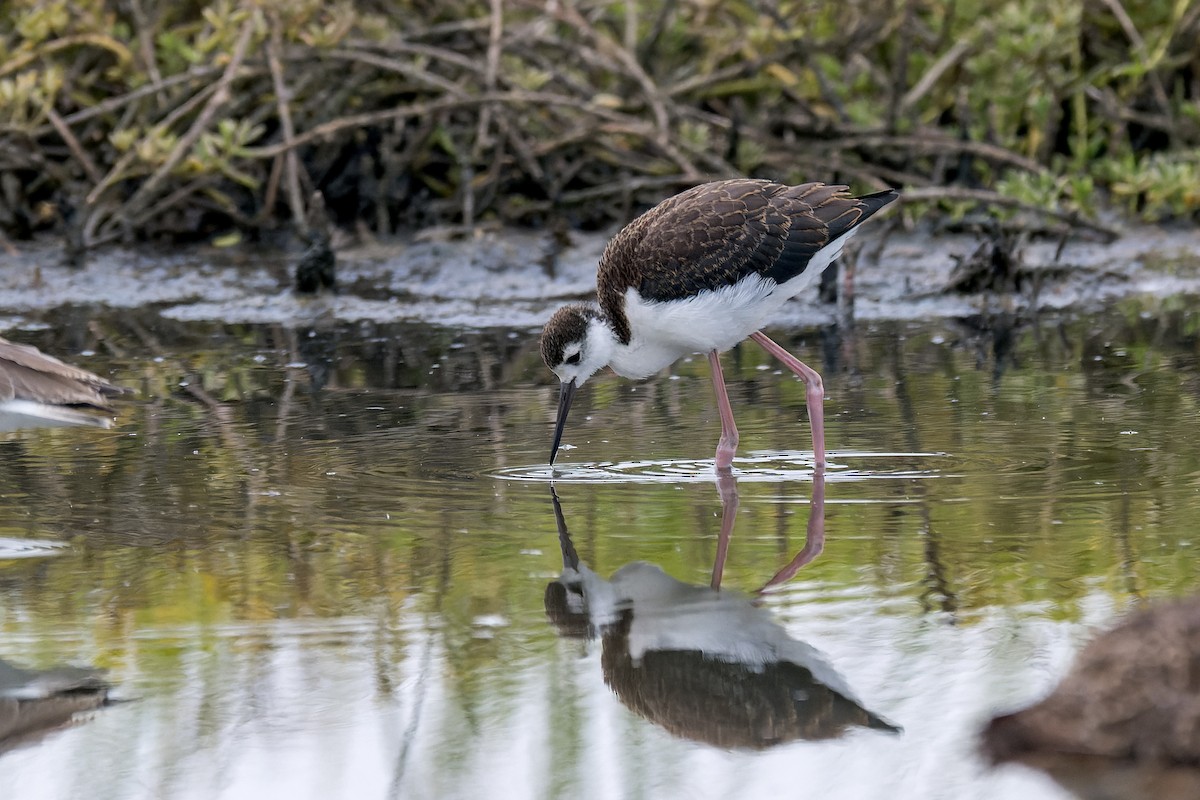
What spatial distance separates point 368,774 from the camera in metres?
3.86

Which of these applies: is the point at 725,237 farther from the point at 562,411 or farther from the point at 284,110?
the point at 284,110

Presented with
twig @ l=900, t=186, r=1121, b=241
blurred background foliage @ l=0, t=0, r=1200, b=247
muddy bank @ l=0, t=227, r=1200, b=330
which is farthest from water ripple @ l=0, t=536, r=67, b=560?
twig @ l=900, t=186, r=1121, b=241

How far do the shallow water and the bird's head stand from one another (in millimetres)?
263

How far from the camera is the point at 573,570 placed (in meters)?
5.37

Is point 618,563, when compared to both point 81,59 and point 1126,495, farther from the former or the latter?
point 81,59

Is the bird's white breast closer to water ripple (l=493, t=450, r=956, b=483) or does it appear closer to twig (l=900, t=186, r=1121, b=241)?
water ripple (l=493, t=450, r=956, b=483)

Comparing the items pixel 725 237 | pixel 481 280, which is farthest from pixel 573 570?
pixel 481 280

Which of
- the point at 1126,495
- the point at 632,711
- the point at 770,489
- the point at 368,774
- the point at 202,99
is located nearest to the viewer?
the point at 368,774

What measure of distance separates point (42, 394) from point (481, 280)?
20.4ft

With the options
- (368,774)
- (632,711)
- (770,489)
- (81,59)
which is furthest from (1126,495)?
(81,59)

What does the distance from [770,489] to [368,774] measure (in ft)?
9.46

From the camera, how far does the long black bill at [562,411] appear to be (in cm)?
690

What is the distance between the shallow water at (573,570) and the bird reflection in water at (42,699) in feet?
0.22

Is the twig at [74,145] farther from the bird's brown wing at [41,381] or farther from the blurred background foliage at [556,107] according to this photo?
the bird's brown wing at [41,381]
